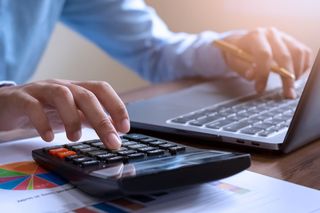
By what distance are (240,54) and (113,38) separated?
1.40 feet

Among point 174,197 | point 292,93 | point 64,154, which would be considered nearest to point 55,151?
point 64,154

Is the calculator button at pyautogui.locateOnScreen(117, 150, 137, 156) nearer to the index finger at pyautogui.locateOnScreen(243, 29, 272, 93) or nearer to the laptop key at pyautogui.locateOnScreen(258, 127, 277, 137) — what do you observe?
the laptop key at pyautogui.locateOnScreen(258, 127, 277, 137)

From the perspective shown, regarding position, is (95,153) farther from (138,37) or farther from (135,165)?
(138,37)

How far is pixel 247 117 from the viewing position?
0.66 meters

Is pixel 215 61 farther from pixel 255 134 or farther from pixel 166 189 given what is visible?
pixel 166 189

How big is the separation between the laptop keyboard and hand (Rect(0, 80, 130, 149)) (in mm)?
105

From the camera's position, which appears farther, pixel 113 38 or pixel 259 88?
pixel 113 38

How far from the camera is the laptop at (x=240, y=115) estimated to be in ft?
1.77

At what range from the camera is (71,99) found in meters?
0.56

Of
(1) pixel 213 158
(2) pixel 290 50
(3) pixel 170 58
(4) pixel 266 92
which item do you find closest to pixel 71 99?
(1) pixel 213 158

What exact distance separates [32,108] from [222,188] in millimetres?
242

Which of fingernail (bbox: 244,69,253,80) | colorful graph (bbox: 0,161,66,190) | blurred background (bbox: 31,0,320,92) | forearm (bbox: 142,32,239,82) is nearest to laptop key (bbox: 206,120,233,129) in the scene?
colorful graph (bbox: 0,161,66,190)

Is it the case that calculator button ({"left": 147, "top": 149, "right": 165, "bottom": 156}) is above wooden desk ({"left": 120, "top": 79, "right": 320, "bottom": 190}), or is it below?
above

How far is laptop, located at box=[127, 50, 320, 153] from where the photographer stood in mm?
541
